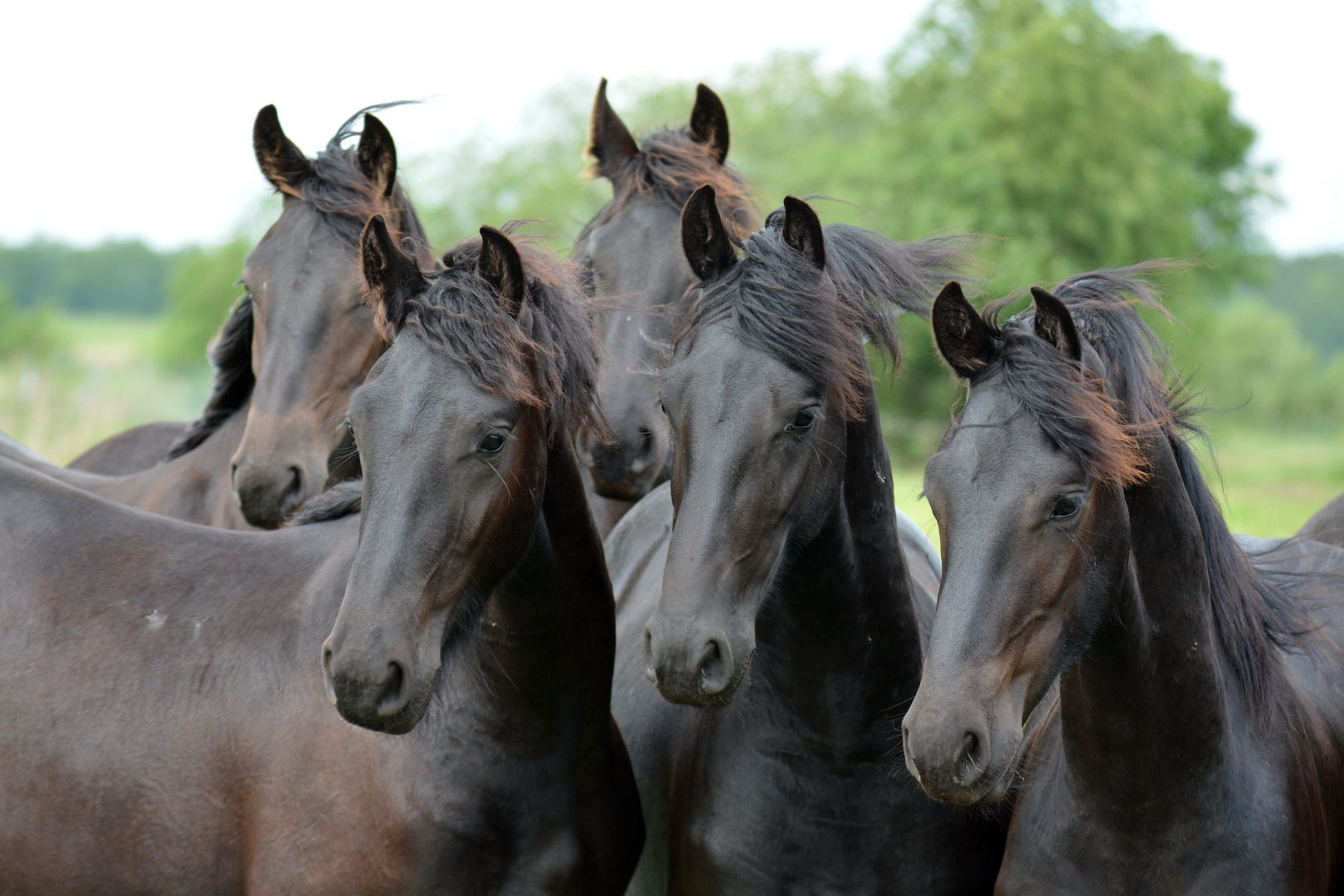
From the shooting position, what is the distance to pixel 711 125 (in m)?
4.75

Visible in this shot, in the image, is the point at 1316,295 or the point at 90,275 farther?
the point at 1316,295

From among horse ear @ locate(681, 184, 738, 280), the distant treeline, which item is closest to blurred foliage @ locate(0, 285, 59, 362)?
the distant treeline

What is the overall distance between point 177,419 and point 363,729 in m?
15.2

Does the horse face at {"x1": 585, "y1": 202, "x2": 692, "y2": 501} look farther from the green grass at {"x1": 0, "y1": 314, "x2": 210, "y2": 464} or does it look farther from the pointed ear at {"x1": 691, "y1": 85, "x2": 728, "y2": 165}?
the green grass at {"x1": 0, "y1": 314, "x2": 210, "y2": 464}

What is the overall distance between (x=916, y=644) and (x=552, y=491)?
3.58 ft

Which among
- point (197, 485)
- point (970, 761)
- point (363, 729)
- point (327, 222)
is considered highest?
point (327, 222)

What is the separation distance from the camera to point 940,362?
269cm

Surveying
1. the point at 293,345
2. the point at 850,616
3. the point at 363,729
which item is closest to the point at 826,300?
the point at 850,616

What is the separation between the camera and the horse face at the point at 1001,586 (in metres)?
2.17

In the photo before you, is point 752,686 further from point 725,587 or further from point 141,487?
point 141,487

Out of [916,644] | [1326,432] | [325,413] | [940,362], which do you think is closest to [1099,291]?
[940,362]

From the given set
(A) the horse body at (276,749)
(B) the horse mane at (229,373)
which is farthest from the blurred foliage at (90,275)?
(A) the horse body at (276,749)

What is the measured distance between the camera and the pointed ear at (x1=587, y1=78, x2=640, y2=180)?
4.88 meters

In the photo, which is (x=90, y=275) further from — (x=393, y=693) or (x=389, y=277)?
(x=393, y=693)
